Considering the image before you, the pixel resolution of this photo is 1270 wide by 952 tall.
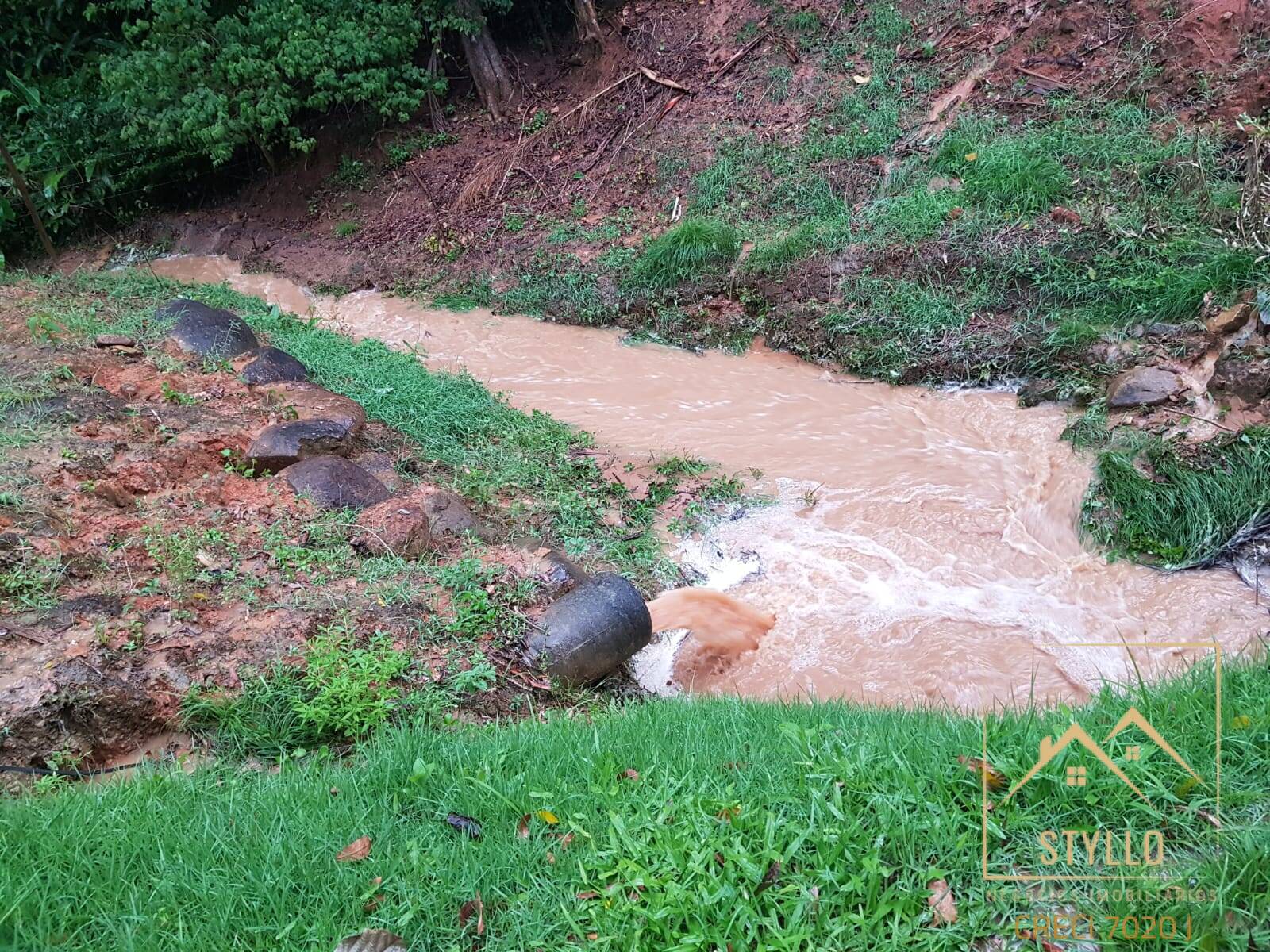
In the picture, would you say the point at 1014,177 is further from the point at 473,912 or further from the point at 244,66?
the point at 244,66

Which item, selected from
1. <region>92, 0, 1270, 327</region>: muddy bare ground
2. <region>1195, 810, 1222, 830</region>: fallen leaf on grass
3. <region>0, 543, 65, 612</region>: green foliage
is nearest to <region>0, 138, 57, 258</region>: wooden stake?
<region>92, 0, 1270, 327</region>: muddy bare ground

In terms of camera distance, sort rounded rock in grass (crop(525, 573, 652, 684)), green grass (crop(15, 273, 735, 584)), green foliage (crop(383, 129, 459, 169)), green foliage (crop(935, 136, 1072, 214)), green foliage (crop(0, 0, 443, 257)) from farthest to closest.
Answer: green foliage (crop(383, 129, 459, 169)) < green foliage (crop(0, 0, 443, 257)) < green foliage (crop(935, 136, 1072, 214)) < green grass (crop(15, 273, 735, 584)) < rounded rock in grass (crop(525, 573, 652, 684))

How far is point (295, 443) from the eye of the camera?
5496 mm

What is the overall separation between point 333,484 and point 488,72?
33.8 feet

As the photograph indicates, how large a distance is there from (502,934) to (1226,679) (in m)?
2.45

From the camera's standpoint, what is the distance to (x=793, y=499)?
6336 mm

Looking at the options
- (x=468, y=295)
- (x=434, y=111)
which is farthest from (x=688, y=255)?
(x=434, y=111)

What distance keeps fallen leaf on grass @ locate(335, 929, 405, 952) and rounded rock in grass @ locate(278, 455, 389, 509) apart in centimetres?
324

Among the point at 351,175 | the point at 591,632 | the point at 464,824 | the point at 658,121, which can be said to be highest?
the point at 351,175

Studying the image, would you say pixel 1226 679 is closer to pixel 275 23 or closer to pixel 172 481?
pixel 172 481

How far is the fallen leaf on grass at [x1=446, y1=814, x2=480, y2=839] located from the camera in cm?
243

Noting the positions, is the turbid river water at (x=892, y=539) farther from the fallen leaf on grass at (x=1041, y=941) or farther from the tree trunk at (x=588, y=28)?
the tree trunk at (x=588, y=28)

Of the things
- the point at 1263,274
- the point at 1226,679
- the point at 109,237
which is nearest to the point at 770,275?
the point at 1263,274

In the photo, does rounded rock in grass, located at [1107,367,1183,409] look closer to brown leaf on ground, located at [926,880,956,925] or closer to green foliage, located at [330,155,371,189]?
brown leaf on ground, located at [926,880,956,925]
